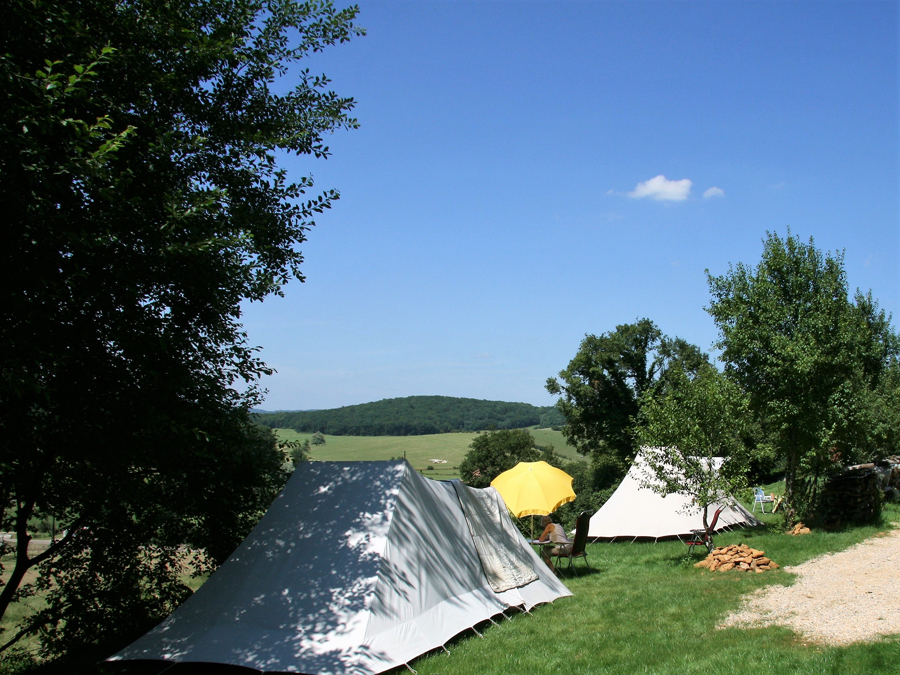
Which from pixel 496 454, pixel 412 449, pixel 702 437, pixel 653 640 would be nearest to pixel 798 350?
pixel 702 437

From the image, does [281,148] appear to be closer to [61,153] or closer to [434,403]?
[61,153]

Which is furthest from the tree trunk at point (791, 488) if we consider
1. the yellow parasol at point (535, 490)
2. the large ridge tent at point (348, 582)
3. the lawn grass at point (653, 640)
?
the large ridge tent at point (348, 582)

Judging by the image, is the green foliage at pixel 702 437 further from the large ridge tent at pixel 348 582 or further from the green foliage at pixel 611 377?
the green foliage at pixel 611 377

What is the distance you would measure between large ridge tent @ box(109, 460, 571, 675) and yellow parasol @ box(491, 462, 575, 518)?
312 cm

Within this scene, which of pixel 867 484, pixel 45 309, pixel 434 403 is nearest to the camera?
pixel 45 309

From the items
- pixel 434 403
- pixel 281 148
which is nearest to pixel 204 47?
pixel 281 148

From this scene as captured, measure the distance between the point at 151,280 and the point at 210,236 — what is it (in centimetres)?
67

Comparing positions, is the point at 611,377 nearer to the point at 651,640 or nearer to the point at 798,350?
Result: the point at 798,350

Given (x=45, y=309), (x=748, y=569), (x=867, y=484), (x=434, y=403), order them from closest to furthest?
(x=45, y=309) → (x=748, y=569) → (x=867, y=484) → (x=434, y=403)

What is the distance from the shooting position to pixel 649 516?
50.8ft

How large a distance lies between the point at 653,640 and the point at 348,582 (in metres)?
3.25

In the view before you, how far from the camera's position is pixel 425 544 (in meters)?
6.95

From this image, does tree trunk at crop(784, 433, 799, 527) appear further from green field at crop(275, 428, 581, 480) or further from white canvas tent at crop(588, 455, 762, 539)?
green field at crop(275, 428, 581, 480)

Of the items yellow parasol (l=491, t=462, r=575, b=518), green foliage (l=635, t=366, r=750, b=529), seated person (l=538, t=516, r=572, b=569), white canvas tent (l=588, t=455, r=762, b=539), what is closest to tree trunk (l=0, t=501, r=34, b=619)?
yellow parasol (l=491, t=462, r=575, b=518)
